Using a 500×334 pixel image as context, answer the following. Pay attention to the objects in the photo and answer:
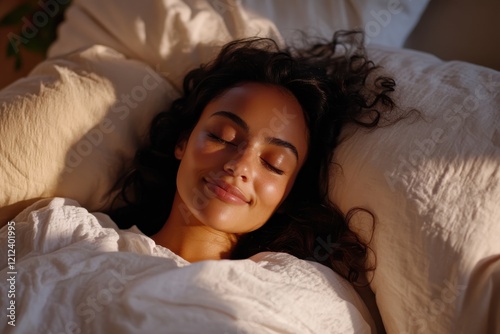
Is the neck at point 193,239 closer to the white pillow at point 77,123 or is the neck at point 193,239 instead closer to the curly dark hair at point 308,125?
the curly dark hair at point 308,125

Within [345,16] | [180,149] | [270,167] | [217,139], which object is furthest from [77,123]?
[345,16]

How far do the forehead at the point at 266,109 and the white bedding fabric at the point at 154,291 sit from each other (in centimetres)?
25

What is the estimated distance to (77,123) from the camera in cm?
125

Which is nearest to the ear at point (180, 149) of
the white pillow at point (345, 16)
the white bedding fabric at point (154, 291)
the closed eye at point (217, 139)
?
the closed eye at point (217, 139)

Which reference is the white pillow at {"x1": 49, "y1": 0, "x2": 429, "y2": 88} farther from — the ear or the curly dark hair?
the ear

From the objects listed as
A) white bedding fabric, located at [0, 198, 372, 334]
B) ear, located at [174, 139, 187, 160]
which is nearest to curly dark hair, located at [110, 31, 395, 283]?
ear, located at [174, 139, 187, 160]

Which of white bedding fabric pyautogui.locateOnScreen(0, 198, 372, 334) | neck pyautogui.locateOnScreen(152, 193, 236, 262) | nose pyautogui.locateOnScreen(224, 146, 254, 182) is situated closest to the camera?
white bedding fabric pyautogui.locateOnScreen(0, 198, 372, 334)

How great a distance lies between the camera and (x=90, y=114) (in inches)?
50.0

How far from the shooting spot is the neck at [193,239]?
1188mm

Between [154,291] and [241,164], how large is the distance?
296 mm

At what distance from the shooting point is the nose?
108 cm

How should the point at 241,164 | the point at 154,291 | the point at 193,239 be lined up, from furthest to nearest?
1. the point at 193,239
2. the point at 241,164
3. the point at 154,291

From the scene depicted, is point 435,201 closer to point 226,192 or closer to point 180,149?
point 226,192

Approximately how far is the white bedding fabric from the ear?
0.25 meters
